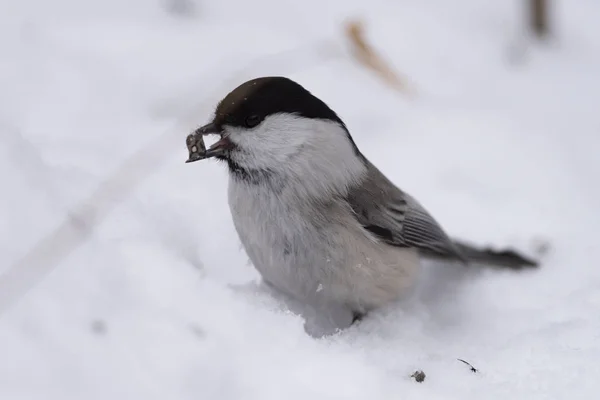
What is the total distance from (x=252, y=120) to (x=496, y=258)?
1147mm

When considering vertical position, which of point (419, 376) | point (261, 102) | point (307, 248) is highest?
point (261, 102)

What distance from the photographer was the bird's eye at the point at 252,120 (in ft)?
6.91

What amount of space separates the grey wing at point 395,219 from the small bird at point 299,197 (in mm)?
10

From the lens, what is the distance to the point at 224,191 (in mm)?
2873

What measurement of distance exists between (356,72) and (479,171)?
33.1 inches

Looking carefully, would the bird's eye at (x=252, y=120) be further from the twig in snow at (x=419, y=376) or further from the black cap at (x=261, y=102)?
the twig in snow at (x=419, y=376)

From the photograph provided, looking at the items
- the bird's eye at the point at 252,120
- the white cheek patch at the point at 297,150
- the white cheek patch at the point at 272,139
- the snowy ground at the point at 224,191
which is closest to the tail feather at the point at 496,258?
the snowy ground at the point at 224,191

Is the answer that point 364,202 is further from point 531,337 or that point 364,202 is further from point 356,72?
point 356,72

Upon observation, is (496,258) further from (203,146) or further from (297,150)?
(203,146)

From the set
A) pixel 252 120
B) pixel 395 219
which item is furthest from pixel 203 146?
pixel 395 219

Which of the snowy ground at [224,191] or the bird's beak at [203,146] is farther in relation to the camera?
the bird's beak at [203,146]

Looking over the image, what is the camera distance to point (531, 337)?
7.08 ft

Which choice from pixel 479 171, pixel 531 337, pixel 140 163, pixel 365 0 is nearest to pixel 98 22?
pixel 140 163

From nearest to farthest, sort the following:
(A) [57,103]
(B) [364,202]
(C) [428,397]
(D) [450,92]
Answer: (C) [428,397]
(B) [364,202]
(A) [57,103]
(D) [450,92]
